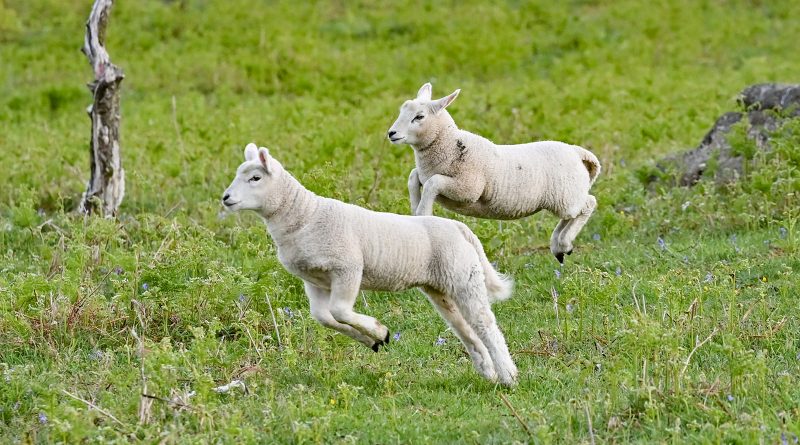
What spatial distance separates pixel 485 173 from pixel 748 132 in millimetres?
5459

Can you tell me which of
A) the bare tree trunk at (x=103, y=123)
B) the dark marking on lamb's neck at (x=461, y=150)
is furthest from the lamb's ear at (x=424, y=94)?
the bare tree trunk at (x=103, y=123)

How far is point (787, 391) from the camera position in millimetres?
5945

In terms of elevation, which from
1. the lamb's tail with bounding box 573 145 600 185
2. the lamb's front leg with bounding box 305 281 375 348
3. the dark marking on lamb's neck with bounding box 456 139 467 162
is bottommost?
the lamb's front leg with bounding box 305 281 375 348

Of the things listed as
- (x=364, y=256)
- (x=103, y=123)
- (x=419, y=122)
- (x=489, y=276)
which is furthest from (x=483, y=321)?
(x=103, y=123)

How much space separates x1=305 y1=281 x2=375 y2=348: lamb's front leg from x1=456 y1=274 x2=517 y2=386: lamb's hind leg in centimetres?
56

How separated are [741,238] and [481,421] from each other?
459 cm

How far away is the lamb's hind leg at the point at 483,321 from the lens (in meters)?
6.40

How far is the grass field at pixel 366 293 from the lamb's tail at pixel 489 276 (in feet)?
1.63

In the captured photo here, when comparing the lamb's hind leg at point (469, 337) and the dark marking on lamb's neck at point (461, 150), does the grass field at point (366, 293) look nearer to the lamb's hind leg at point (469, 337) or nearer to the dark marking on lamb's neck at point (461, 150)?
the lamb's hind leg at point (469, 337)

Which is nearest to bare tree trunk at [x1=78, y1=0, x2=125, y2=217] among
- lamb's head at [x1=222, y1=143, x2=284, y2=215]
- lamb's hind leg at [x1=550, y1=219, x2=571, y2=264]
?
lamb's hind leg at [x1=550, y1=219, x2=571, y2=264]

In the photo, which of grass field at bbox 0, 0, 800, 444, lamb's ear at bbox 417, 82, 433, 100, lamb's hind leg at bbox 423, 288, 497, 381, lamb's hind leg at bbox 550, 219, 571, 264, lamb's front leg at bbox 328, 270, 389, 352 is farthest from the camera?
lamb's hind leg at bbox 550, 219, 571, 264

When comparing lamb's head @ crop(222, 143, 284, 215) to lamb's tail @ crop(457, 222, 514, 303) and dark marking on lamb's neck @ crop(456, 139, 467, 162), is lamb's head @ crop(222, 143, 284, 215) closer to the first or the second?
lamb's tail @ crop(457, 222, 514, 303)

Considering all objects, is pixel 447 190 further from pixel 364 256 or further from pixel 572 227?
pixel 572 227

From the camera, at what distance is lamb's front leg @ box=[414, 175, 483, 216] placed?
6.92m
